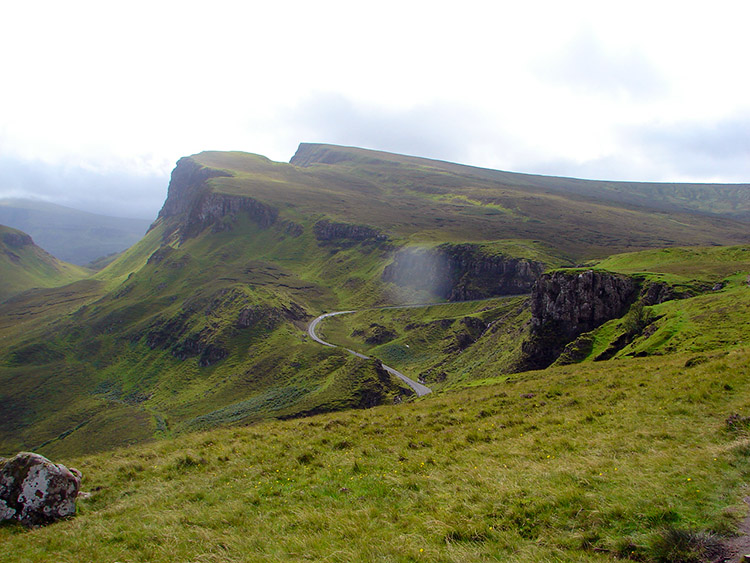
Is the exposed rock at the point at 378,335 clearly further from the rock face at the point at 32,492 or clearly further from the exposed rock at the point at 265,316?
the rock face at the point at 32,492

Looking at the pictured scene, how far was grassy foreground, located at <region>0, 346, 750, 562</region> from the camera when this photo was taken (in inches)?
366

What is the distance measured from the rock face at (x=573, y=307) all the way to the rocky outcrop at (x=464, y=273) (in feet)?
297

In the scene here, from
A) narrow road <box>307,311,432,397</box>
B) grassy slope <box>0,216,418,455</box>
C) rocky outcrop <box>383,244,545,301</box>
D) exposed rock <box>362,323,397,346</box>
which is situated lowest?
grassy slope <box>0,216,418,455</box>

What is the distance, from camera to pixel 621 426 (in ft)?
54.4

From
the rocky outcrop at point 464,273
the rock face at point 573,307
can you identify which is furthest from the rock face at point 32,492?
the rocky outcrop at point 464,273

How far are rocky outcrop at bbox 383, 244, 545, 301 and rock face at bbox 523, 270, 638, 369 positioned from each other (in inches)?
3559

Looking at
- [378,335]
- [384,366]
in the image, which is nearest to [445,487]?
[384,366]

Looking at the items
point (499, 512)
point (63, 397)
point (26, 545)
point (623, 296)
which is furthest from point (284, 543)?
point (63, 397)

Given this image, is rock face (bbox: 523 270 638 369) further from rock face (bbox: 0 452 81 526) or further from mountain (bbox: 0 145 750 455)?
rock face (bbox: 0 452 81 526)

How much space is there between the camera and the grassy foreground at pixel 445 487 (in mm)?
9297

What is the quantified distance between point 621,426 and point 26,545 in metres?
21.5

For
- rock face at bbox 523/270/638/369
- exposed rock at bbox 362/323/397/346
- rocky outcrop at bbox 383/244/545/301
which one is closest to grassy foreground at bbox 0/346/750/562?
rock face at bbox 523/270/638/369

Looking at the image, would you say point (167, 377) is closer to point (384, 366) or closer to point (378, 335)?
point (378, 335)

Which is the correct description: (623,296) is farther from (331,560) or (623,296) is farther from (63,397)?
(63,397)
